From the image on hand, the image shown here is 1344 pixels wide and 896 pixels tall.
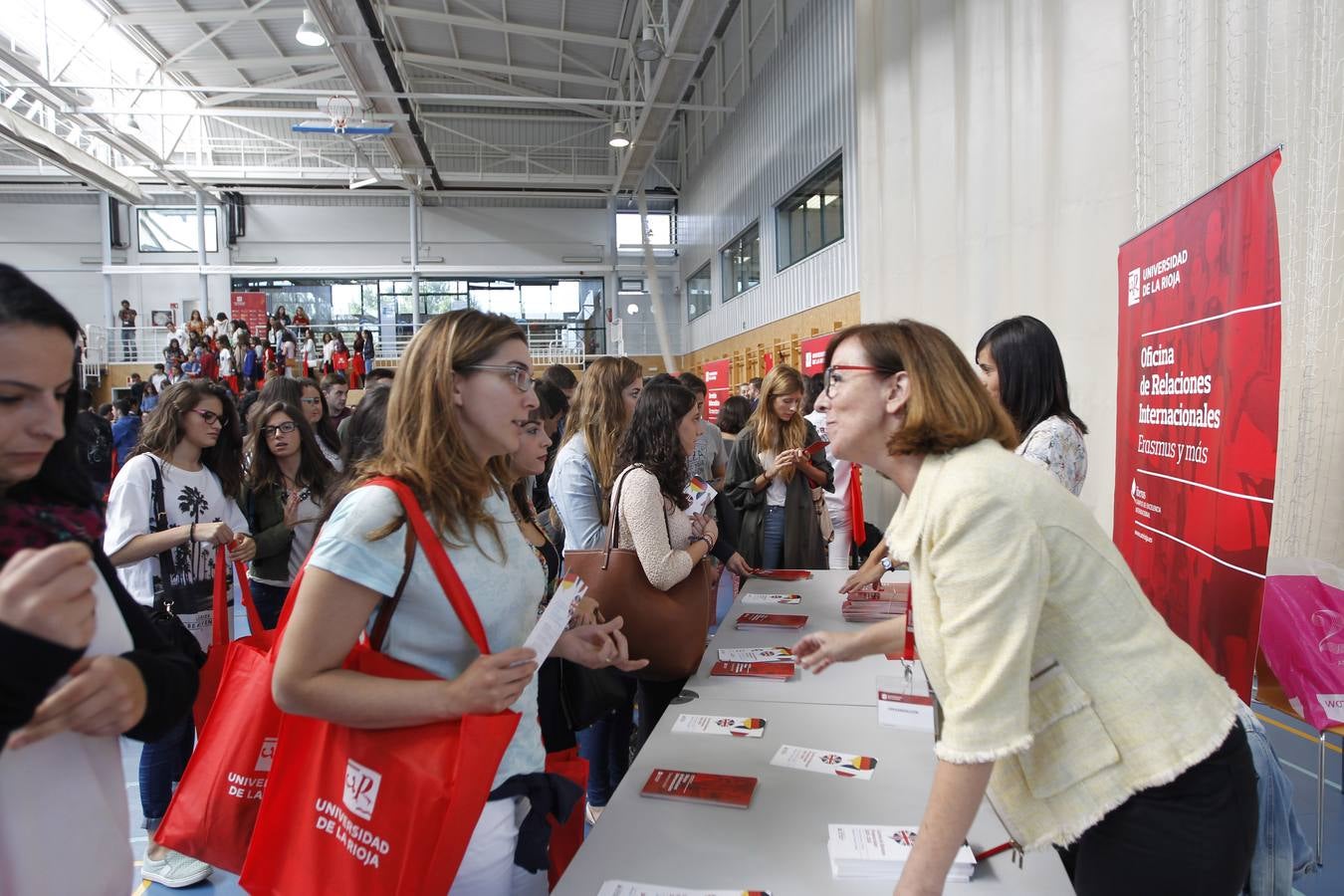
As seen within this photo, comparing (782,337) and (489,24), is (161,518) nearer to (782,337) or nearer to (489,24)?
(782,337)

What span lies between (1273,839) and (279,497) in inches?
130

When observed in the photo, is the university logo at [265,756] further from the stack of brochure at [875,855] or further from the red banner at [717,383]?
the red banner at [717,383]

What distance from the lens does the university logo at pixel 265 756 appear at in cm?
134

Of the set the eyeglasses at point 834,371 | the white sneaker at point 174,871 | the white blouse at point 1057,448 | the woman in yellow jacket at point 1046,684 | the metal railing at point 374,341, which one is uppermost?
the metal railing at point 374,341

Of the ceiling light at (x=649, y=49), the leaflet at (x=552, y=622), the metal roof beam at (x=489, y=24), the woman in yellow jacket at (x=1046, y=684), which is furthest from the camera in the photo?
the metal roof beam at (x=489, y=24)

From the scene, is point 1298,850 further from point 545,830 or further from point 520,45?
point 520,45

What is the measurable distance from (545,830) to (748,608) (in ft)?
5.77

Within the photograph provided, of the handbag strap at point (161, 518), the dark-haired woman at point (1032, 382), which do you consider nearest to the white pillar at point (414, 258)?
the handbag strap at point (161, 518)

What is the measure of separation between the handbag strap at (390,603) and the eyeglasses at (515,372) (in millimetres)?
314

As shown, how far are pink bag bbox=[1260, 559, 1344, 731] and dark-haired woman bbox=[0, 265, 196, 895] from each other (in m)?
2.97

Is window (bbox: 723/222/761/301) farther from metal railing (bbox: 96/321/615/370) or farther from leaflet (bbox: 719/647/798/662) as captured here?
leaflet (bbox: 719/647/798/662)

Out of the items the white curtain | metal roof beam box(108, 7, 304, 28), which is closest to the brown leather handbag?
the white curtain

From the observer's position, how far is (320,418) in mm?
4402

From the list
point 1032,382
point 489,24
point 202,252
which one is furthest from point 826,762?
point 202,252
